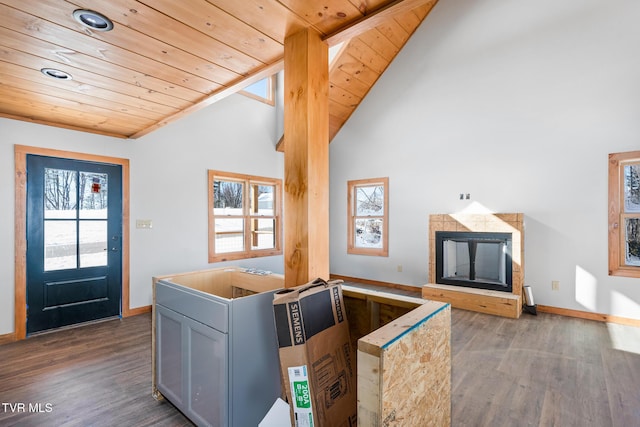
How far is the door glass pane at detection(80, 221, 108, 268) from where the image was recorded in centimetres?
361

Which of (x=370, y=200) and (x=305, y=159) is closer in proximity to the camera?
(x=305, y=159)

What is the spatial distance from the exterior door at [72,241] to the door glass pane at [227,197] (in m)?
1.35

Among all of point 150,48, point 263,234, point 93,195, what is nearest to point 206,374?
point 150,48

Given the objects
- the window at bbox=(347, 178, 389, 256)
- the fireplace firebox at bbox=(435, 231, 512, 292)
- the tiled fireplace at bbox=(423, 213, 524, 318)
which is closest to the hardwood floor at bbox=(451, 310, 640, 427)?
the tiled fireplace at bbox=(423, 213, 524, 318)

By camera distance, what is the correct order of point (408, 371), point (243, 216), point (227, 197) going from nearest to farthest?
point (408, 371)
point (227, 197)
point (243, 216)

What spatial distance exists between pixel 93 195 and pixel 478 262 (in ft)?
16.4

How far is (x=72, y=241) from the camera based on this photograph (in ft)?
11.6

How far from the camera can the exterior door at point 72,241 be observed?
333 cm

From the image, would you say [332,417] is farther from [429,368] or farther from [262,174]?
[262,174]

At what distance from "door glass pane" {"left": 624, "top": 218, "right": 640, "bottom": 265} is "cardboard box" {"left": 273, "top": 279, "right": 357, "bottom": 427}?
4046 mm

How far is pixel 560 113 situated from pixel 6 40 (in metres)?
5.23

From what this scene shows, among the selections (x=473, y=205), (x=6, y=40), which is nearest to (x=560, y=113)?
(x=473, y=205)

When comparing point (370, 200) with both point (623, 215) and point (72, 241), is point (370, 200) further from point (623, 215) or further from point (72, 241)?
point (72, 241)

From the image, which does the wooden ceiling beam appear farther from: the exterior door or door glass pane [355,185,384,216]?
door glass pane [355,185,384,216]
